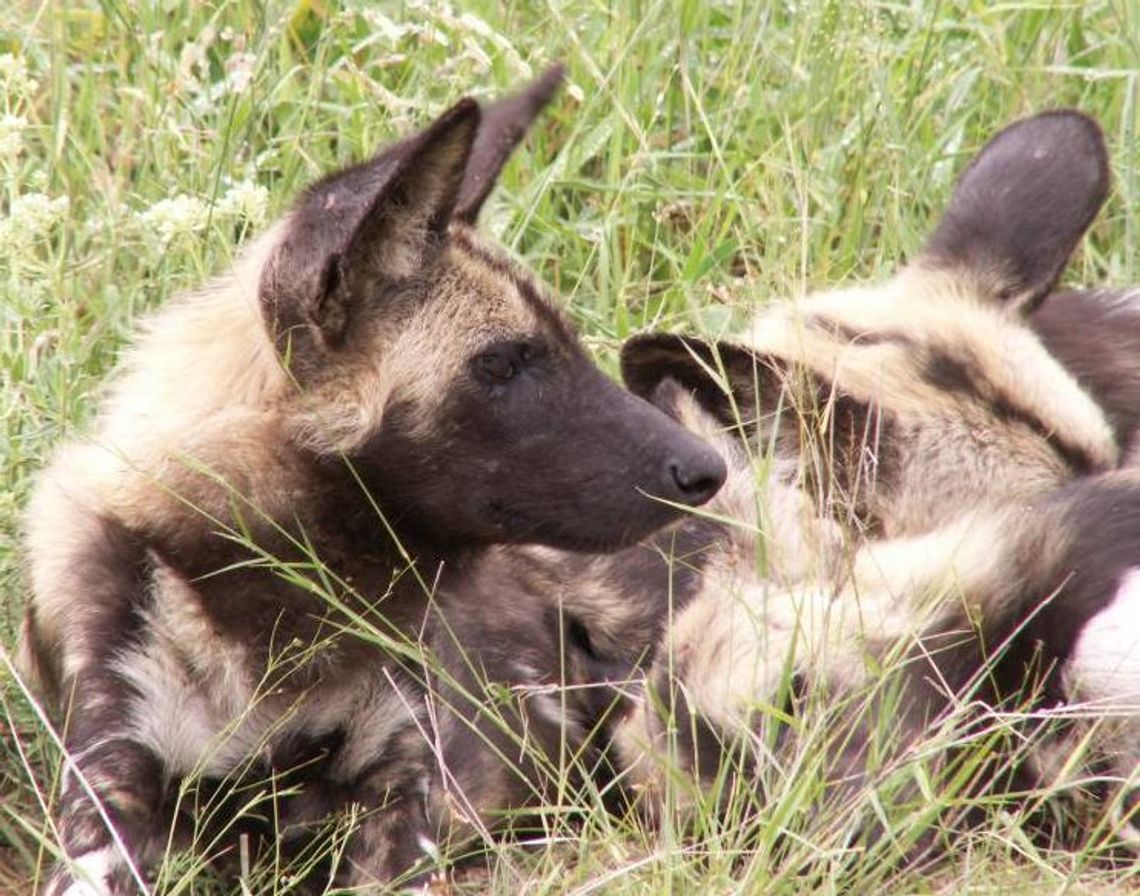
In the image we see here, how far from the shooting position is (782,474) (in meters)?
4.50

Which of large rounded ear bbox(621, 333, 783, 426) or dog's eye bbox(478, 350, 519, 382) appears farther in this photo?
large rounded ear bbox(621, 333, 783, 426)

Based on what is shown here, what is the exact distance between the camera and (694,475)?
12.9 ft

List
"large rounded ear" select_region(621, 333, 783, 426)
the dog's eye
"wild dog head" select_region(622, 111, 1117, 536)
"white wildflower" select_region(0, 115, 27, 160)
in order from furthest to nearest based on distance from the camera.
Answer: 1. "white wildflower" select_region(0, 115, 27, 160)
2. "large rounded ear" select_region(621, 333, 783, 426)
3. "wild dog head" select_region(622, 111, 1117, 536)
4. the dog's eye

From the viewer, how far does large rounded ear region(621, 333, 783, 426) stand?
4469mm

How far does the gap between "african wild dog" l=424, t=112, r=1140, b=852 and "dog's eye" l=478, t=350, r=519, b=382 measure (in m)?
0.38

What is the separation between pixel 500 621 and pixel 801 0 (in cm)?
229

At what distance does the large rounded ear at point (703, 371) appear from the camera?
447 centimetres

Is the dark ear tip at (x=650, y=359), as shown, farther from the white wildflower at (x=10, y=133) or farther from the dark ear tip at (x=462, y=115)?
the white wildflower at (x=10, y=133)

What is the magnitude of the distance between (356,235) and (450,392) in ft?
1.11

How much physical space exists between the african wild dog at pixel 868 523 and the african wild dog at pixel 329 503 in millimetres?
200

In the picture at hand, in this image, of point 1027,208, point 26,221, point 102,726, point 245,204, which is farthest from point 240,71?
point 102,726

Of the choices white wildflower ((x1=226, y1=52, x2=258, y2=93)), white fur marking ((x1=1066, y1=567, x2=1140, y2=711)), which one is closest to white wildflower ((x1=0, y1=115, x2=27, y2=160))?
white wildflower ((x1=226, y1=52, x2=258, y2=93))

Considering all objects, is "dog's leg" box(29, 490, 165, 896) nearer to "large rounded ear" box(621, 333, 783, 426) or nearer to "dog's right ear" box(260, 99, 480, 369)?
"dog's right ear" box(260, 99, 480, 369)

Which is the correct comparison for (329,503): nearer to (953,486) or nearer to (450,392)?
(450,392)
